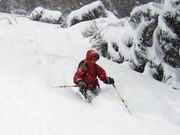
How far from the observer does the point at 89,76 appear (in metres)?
9.52

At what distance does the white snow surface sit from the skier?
23cm

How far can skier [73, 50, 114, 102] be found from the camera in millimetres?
9219

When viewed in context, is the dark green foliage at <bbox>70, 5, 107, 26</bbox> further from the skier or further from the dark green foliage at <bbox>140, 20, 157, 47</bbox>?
the skier

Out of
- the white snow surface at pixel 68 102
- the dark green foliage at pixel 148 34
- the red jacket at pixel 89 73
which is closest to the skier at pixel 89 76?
the red jacket at pixel 89 73

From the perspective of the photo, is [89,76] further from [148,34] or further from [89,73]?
[148,34]

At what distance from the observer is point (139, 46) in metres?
12.3

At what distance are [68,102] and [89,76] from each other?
115cm

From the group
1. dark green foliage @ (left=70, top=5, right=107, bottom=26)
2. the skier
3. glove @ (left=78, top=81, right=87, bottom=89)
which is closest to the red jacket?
the skier

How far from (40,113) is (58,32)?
473 inches

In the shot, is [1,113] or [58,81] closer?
[1,113]

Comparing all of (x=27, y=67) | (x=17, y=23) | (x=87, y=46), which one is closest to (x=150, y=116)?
(x=27, y=67)

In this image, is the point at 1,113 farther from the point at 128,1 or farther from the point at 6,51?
the point at 128,1

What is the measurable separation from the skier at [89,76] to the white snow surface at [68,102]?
0.23m

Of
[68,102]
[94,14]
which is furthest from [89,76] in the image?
[94,14]
